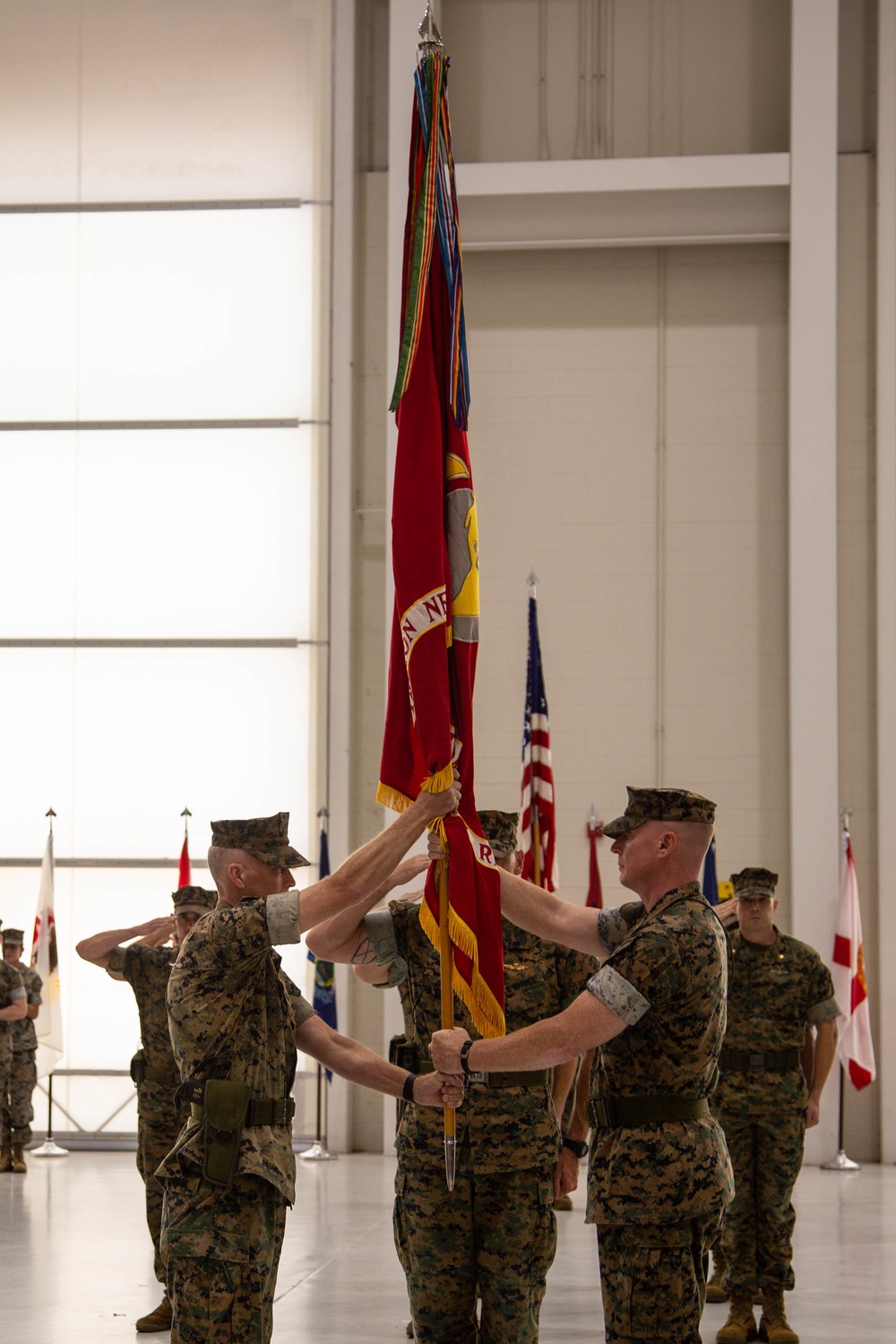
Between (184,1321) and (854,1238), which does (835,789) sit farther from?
(184,1321)

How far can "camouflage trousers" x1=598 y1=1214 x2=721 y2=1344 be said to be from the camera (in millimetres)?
3260

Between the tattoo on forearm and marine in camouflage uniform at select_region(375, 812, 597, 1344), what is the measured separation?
18 millimetres

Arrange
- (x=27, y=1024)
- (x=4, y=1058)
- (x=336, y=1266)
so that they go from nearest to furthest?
(x=336, y=1266) → (x=4, y=1058) → (x=27, y=1024)

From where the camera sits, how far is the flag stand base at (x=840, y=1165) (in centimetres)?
1068

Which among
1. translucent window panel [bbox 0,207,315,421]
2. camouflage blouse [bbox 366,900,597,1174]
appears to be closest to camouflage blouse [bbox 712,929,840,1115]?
camouflage blouse [bbox 366,900,597,1174]

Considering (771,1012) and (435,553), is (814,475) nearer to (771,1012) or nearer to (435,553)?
(771,1012)

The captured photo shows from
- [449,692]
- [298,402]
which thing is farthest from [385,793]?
[298,402]

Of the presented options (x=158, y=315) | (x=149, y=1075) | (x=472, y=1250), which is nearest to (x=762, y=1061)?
(x=149, y=1075)

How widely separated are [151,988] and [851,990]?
5.94 metres

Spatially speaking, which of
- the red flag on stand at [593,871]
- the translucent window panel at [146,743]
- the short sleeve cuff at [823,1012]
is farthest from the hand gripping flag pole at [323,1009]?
the short sleeve cuff at [823,1012]

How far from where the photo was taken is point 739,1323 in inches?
223

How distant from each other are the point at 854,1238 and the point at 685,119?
28.2 feet

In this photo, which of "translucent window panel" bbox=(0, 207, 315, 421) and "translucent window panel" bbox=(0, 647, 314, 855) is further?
"translucent window panel" bbox=(0, 207, 315, 421)

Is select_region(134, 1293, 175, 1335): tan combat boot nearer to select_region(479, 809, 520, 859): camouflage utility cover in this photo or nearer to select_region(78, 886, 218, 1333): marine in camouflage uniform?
select_region(78, 886, 218, 1333): marine in camouflage uniform
